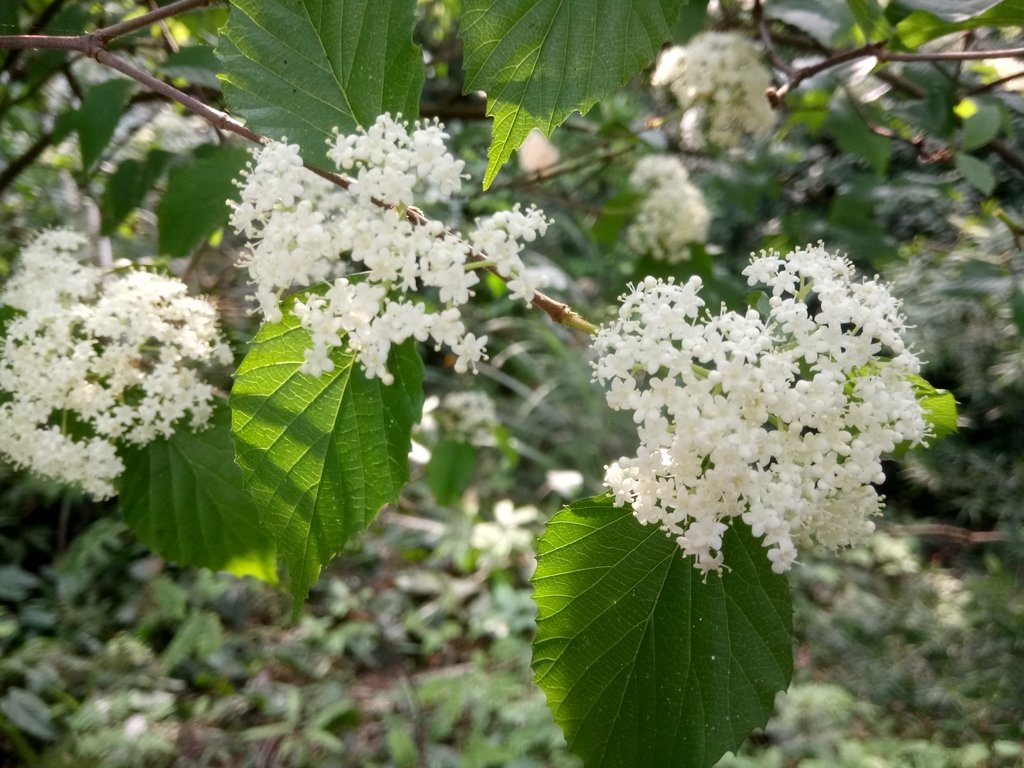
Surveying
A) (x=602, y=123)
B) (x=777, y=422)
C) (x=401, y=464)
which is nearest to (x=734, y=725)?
(x=777, y=422)

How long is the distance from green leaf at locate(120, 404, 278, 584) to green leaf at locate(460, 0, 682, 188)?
56cm

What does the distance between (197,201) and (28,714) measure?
58.5 inches

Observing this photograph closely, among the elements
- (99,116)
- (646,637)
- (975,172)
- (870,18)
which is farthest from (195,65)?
(975,172)

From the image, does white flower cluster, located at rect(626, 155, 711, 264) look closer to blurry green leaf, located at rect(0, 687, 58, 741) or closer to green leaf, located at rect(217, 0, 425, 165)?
green leaf, located at rect(217, 0, 425, 165)

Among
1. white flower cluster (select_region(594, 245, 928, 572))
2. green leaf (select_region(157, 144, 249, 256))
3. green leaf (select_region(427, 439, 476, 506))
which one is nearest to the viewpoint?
white flower cluster (select_region(594, 245, 928, 572))

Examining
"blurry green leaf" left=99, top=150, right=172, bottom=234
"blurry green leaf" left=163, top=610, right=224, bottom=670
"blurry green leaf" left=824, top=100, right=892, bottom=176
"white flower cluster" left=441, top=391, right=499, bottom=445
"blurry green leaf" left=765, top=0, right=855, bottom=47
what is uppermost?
"blurry green leaf" left=765, top=0, right=855, bottom=47

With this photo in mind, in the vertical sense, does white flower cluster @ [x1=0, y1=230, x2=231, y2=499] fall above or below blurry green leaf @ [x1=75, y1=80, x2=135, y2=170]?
below

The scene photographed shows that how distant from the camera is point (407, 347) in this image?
0.74 meters

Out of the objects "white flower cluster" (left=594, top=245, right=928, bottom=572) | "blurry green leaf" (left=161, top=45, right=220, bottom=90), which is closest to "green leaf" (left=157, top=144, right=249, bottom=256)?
"blurry green leaf" (left=161, top=45, right=220, bottom=90)

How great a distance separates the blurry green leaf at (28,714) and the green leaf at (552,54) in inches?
76.2

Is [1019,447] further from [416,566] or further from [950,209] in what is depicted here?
[416,566]

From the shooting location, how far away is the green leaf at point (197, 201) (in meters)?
1.18

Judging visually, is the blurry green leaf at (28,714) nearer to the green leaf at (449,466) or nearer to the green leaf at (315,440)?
the green leaf at (449,466)

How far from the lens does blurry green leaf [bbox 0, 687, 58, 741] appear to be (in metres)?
1.82
